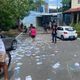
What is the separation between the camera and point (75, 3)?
5281 centimetres

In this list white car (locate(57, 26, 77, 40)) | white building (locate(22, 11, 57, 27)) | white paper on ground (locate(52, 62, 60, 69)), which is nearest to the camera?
white paper on ground (locate(52, 62, 60, 69))

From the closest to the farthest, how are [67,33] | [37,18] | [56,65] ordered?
1. [56,65]
2. [67,33]
3. [37,18]

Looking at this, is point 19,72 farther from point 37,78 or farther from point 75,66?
point 75,66

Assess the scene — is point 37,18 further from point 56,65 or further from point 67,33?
point 56,65

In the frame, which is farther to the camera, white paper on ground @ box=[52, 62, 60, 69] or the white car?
the white car

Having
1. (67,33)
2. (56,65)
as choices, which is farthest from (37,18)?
(56,65)

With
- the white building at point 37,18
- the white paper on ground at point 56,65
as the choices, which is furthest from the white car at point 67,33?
the white building at point 37,18

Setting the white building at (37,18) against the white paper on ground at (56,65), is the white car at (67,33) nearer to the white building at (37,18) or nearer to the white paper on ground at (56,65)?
the white paper on ground at (56,65)

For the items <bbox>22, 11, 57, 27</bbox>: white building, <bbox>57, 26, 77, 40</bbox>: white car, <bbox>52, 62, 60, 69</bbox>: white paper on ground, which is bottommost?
<bbox>22, 11, 57, 27</bbox>: white building

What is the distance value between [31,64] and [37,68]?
1.32 m

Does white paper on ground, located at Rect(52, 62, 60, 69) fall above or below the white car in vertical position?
above

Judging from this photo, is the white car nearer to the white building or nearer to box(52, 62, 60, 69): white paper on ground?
box(52, 62, 60, 69): white paper on ground

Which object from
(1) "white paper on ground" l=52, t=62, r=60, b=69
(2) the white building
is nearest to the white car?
(1) "white paper on ground" l=52, t=62, r=60, b=69

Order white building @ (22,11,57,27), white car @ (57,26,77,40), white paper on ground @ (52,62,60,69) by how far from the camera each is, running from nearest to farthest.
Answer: white paper on ground @ (52,62,60,69) < white car @ (57,26,77,40) < white building @ (22,11,57,27)
